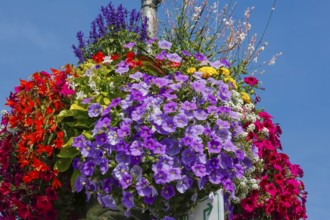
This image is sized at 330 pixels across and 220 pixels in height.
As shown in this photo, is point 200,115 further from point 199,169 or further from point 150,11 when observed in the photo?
point 150,11

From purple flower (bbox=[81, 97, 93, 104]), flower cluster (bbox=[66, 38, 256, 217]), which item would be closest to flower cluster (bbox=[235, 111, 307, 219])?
flower cluster (bbox=[66, 38, 256, 217])

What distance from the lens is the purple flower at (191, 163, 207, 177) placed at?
463 cm

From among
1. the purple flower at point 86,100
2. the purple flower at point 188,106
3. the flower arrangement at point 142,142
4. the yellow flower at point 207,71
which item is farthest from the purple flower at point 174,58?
the purple flower at point 86,100

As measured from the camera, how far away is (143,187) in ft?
15.1

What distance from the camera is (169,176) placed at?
4.57 m

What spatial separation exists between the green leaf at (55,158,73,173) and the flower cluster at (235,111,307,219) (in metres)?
1.58

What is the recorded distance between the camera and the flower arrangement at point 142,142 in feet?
15.4

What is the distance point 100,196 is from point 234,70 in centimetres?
211

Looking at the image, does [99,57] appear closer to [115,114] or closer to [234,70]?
[115,114]

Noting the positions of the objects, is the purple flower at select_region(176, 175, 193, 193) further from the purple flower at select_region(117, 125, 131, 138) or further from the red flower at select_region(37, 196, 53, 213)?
the red flower at select_region(37, 196, 53, 213)

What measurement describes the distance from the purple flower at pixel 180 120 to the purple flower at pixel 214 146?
0.80ft

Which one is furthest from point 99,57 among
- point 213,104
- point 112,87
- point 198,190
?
point 198,190

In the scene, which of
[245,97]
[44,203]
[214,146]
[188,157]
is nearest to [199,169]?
[188,157]

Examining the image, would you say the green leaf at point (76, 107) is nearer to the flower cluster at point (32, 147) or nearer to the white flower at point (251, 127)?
the flower cluster at point (32, 147)
